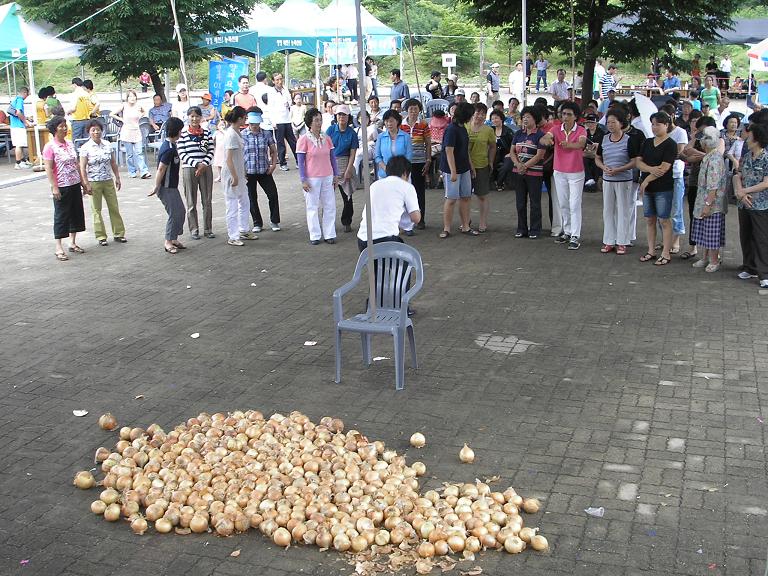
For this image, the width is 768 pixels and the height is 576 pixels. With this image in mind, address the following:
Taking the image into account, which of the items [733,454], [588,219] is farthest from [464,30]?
[733,454]

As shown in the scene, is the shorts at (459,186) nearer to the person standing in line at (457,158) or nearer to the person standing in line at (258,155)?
the person standing in line at (457,158)

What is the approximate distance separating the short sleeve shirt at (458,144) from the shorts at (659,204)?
2703 millimetres

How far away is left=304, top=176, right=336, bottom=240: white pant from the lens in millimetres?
12977

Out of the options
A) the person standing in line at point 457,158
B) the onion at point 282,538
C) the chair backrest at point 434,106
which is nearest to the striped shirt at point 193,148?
the person standing in line at point 457,158

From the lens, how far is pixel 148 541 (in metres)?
5.31

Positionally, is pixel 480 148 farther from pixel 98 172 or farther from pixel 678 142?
pixel 98 172

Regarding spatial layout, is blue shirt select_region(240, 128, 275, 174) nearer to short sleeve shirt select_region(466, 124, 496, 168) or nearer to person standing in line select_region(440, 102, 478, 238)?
person standing in line select_region(440, 102, 478, 238)

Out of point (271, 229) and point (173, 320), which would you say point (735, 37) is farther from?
point (173, 320)

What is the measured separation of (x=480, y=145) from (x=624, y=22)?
31.4 feet

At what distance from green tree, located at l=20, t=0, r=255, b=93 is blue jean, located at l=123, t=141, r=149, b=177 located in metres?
5.21

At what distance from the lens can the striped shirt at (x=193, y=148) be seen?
42.5 ft

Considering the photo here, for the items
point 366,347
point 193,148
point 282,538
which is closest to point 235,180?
point 193,148

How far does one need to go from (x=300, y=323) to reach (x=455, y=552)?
4.72 m

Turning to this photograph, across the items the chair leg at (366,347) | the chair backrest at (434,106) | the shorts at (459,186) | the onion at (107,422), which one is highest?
the chair backrest at (434,106)
